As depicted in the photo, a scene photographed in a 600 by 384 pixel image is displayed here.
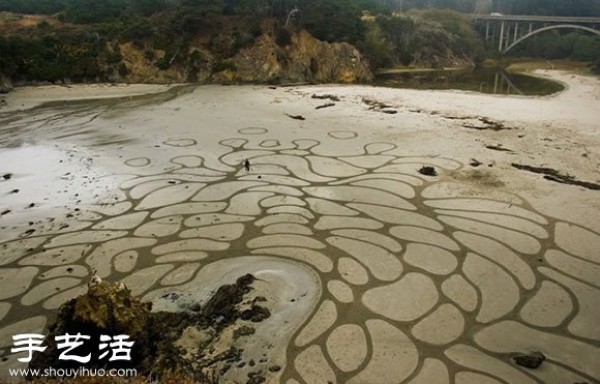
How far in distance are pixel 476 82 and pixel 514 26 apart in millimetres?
30856

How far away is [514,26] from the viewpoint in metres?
65.0

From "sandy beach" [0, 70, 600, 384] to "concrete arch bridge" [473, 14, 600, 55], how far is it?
42271mm

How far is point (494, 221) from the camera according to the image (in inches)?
435

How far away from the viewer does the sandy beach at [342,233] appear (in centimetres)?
707

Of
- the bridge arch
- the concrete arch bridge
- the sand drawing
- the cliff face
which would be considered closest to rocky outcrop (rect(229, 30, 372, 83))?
the cliff face

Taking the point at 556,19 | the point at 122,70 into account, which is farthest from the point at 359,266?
the point at 556,19

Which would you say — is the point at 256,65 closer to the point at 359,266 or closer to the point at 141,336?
the point at 359,266

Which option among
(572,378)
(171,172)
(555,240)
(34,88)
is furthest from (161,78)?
(572,378)

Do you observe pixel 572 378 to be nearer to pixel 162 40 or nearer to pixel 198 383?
pixel 198 383

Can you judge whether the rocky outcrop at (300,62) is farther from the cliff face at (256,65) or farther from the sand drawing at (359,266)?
the sand drawing at (359,266)

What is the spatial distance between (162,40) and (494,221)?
35296 millimetres

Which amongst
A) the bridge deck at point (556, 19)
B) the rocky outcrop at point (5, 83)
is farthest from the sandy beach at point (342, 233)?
the bridge deck at point (556, 19)

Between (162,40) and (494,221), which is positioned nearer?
(494,221)

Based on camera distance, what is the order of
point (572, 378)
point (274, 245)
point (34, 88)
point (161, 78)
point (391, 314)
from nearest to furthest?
point (572, 378) → point (391, 314) → point (274, 245) → point (34, 88) → point (161, 78)
